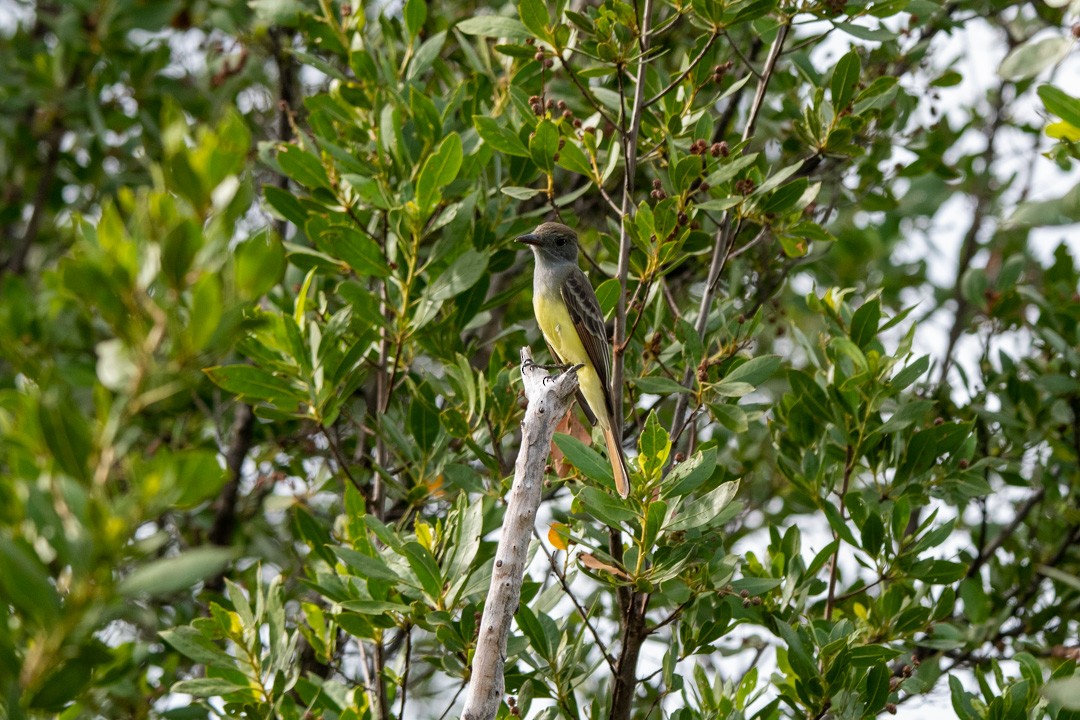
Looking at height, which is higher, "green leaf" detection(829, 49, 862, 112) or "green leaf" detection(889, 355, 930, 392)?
"green leaf" detection(829, 49, 862, 112)

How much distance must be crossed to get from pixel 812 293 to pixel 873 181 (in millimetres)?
1569

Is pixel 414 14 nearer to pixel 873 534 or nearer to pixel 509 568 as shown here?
pixel 509 568

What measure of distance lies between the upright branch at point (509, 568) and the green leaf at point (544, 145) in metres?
1.05

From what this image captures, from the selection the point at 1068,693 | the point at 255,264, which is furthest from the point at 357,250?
the point at 1068,693

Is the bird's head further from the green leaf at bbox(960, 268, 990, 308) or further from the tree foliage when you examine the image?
the green leaf at bbox(960, 268, 990, 308)

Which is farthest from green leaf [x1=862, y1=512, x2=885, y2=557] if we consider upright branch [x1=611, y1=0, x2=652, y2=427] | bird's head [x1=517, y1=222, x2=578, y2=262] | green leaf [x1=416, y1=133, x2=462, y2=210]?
green leaf [x1=416, y1=133, x2=462, y2=210]

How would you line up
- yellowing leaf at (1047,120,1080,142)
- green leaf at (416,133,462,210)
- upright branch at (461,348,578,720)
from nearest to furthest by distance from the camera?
upright branch at (461,348,578,720), yellowing leaf at (1047,120,1080,142), green leaf at (416,133,462,210)

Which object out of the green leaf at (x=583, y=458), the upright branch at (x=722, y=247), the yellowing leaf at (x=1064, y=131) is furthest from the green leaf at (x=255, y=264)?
the yellowing leaf at (x=1064, y=131)

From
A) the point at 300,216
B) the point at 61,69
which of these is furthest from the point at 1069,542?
the point at 61,69

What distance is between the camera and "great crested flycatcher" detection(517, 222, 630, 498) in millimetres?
5840

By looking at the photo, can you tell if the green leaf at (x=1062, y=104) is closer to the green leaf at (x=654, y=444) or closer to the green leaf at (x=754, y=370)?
the green leaf at (x=754, y=370)

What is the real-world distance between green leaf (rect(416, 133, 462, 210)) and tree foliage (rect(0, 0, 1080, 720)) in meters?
0.01

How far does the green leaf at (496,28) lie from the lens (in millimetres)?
4656

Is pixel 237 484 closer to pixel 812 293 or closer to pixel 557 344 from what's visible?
pixel 557 344
